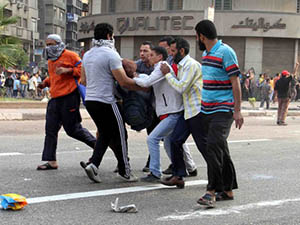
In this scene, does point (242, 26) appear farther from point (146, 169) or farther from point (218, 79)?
point (218, 79)

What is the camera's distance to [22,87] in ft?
102

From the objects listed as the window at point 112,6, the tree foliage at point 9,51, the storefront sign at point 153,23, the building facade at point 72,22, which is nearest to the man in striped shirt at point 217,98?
the tree foliage at point 9,51

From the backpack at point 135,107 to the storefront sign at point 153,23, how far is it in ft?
96.8

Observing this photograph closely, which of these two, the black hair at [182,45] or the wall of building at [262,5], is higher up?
the wall of building at [262,5]

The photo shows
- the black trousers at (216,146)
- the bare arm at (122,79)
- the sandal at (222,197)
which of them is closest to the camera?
the black trousers at (216,146)

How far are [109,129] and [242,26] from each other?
98.4ft

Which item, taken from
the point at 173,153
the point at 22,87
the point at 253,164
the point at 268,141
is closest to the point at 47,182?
the point at 173,153

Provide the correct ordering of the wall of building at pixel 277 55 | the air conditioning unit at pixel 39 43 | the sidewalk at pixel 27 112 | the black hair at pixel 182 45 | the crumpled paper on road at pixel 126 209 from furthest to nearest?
the air conditioning unit at pixel 39 43 < the wall of building at pixel 277 55 < the sidewalk at pixel 27 112 < the black hair at pixel 182 45 < the crumpled paper on road at pixel 126 209

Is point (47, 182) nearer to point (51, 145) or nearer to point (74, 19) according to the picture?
point (51, 145)

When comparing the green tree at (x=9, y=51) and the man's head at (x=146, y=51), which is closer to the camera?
the man's head at (x=146, y=51)

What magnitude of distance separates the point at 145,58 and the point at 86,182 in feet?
5.80

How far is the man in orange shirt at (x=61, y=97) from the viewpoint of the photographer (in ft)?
24.0

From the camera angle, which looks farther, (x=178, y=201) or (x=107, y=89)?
(x=107, y=89)

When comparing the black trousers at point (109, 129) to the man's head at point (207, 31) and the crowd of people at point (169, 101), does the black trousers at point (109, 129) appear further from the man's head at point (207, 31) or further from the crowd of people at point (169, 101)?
the man's head at point (207, 31)
